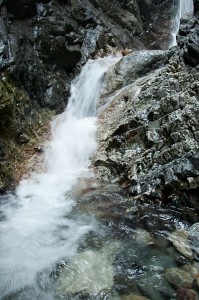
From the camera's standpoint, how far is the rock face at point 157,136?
6.68 m

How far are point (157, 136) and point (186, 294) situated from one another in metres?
4.49

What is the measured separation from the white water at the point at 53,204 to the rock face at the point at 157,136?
710 mm

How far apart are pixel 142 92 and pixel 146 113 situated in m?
1.11

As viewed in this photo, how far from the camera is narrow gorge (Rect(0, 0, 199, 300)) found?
470 cm

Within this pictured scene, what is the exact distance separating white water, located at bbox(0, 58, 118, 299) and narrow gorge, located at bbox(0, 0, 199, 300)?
3 centimetres

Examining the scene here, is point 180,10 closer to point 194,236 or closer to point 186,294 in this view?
point 194,236

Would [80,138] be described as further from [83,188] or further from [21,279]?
[21,279]

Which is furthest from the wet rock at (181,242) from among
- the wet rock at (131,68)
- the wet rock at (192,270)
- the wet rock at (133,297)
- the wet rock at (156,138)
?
the wet rock at (131,68)

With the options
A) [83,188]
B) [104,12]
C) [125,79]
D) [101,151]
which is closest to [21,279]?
[83,188]

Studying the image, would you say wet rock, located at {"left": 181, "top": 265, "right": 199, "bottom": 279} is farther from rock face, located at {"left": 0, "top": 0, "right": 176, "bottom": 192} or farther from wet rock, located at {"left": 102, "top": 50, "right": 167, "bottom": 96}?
wet rock, located at {"left": 102, "top": 50, "right": 167, "bottom": 96}

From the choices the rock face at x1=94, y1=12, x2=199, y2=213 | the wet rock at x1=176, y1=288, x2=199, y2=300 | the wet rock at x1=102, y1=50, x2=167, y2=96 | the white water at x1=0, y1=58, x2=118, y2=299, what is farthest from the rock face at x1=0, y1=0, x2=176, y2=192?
the wet rock at x1=176, y1=288, x2=199, y2=300

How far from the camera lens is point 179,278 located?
440cm

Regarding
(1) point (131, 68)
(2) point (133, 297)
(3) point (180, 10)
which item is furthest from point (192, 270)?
(3) point (180, 10)

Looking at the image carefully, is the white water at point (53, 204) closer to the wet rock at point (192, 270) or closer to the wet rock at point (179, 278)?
the wet rock at point (179, 278)
